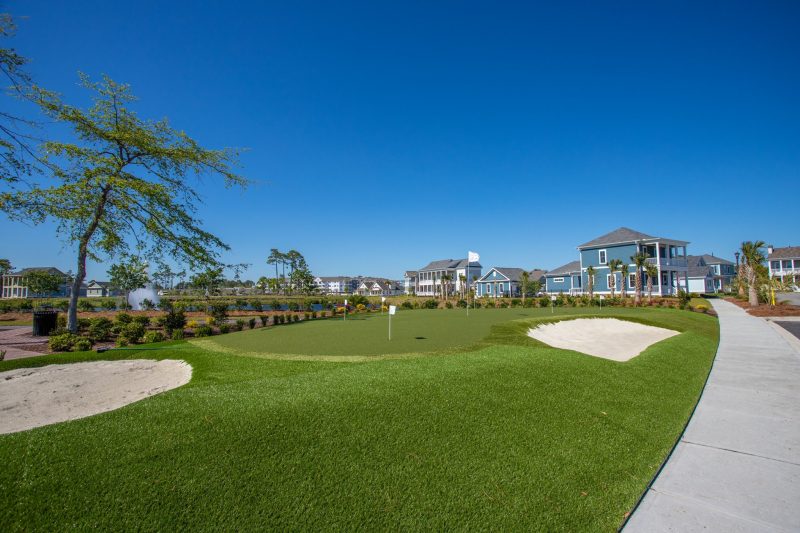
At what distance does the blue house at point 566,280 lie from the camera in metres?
51.6

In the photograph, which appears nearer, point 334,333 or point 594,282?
point 334,333

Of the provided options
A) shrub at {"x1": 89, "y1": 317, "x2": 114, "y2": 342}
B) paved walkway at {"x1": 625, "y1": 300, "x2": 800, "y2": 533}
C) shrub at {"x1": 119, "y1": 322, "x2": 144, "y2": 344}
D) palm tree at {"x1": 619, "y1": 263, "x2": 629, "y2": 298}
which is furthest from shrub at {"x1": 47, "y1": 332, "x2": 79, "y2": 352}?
palm tree at {"x1": 619, "y1": 263, "x2": 629, "y2": 298}

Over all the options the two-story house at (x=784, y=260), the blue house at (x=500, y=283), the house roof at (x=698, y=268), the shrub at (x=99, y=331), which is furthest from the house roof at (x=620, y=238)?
the shrub at (x=99, y=331)

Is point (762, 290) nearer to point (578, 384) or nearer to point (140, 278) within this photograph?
point (578, 384)

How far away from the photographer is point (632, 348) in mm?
12953

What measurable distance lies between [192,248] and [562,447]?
595 inches

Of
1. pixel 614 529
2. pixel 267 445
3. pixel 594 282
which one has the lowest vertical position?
pixel 614 529

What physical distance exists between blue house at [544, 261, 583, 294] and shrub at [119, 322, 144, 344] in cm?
4759

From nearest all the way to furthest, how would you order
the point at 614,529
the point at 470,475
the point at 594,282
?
the point at 614,529
the point at 470,475
the point at 594,282

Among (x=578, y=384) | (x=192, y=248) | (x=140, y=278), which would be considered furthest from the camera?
(x=140, y=278)

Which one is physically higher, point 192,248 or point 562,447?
point 192,248

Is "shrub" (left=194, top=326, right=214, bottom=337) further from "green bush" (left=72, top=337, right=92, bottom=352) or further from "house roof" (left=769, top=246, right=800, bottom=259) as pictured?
"house roof" (left=769, top=246, right=800, bottom=259)

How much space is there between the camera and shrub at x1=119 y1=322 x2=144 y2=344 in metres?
13.1

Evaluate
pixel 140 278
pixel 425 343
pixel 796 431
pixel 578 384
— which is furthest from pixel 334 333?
pixel 140 278
